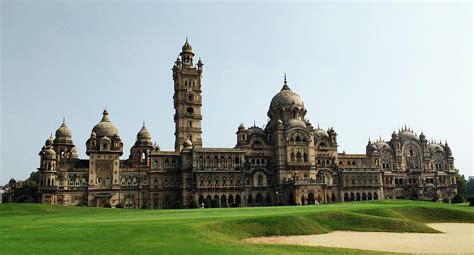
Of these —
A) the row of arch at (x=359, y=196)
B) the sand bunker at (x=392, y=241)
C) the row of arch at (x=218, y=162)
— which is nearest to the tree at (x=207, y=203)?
the row of arch at (x=218, y=162)

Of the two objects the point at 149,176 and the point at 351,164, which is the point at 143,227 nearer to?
the point at 149,176

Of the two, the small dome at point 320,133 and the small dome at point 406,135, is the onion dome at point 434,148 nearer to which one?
the small dome at point 406,135

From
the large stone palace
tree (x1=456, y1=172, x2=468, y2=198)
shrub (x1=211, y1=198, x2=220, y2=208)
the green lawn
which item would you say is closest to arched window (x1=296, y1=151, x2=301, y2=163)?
the large stone palace

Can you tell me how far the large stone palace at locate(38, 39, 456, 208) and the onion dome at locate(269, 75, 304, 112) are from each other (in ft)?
0.72

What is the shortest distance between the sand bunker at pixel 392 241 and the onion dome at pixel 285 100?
191 feet

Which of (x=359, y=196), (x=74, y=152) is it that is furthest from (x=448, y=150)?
(x=74, y=152)

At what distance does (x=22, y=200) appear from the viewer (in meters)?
74.8

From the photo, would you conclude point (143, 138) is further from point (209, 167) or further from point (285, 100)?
point (285, 100)

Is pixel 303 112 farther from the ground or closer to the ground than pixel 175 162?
farther from the ground

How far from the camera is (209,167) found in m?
77.4

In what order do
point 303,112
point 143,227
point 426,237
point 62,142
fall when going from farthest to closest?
point 303,112 → point 62,142 → point 426,237 → point 143,227

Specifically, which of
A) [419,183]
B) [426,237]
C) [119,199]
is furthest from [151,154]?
[419,183]

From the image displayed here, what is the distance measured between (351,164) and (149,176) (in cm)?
4477

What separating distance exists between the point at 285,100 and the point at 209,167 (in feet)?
79.3
